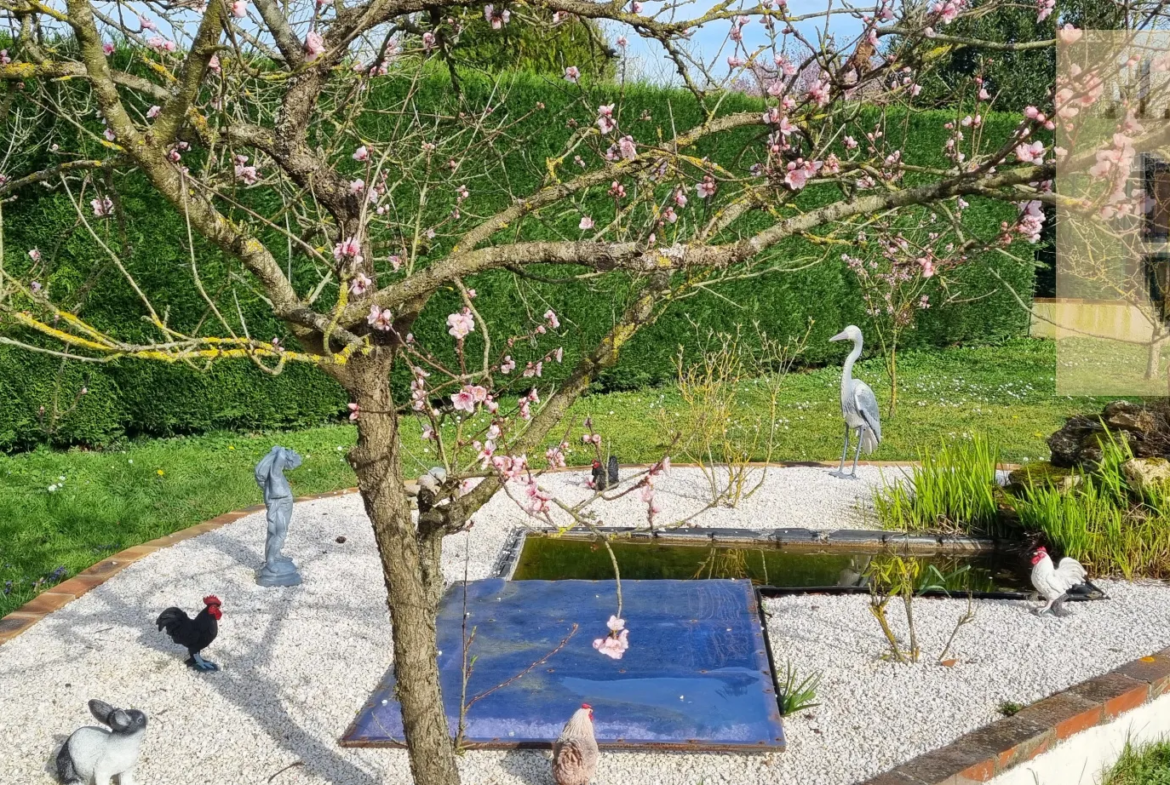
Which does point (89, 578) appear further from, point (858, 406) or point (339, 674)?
point (858, 406)

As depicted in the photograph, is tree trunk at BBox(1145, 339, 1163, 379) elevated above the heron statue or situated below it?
below

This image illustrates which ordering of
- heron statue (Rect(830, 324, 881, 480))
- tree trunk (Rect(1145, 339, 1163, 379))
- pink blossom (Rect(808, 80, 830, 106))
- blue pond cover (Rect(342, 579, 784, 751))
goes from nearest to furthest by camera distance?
pink blossom (Rect(808, 80, 830, 106))
blue pond cover (Rect(342, 579, 784, 751))
heron statue (Rect(830, 324, 881, 480))
tree trunk (Rect(1145, 339, 1163, 379))

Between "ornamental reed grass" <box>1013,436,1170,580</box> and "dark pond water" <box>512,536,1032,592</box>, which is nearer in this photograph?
"ornamental reed grass" <box>1013,436,1170,580</box>

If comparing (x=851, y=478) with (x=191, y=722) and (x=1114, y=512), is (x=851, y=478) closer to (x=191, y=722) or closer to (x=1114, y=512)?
(x=1114, y=512)

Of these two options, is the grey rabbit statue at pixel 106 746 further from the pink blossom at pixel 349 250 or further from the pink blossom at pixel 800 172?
the pink blossom at pixel 800 172

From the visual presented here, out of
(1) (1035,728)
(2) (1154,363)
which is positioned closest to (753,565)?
(1) (1035,728)

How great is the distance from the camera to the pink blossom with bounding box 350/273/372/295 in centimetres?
238

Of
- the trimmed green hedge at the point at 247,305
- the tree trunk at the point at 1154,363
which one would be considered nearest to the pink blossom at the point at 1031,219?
the trimmed green hedge at the point at 247,305

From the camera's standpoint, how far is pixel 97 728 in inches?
128

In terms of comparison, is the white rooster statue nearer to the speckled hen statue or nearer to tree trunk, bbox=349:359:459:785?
the speckled hen statue

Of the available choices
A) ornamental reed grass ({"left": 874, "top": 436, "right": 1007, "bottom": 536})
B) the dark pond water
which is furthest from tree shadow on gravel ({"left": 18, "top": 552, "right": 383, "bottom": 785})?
ornamental reed grass ({"left": 874, "top": 436, "right": 1007, "bottom": 536})

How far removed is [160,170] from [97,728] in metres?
2.10

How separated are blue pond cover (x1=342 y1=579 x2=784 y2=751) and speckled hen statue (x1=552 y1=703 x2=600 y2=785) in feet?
1.38

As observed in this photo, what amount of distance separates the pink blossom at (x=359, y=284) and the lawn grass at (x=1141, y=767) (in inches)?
126
